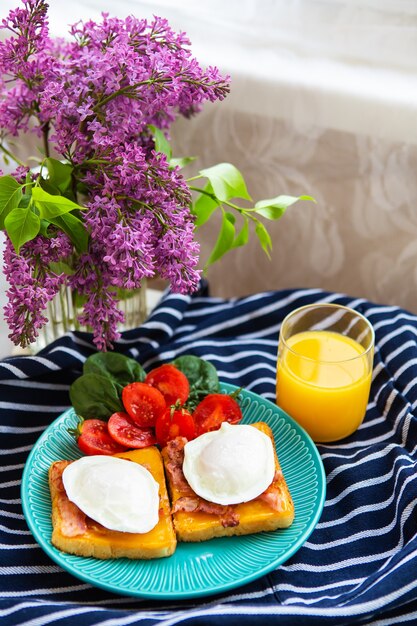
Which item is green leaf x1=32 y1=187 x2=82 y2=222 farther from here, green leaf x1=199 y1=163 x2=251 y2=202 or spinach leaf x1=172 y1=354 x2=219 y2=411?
spinach leaf x1=172 y1=354 x2=219 y2=411

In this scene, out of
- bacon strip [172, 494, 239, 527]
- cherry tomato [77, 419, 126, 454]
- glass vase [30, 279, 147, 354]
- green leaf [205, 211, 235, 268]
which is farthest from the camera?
glass vase [30, 279, 147, 354]

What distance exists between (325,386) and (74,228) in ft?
1.77

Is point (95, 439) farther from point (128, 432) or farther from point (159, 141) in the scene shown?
point (159, 141)

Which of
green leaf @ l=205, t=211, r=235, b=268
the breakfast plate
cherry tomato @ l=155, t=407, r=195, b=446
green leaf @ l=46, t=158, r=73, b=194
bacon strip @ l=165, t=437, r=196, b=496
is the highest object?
green leaf @ l=46, t=158, r=73, b=194

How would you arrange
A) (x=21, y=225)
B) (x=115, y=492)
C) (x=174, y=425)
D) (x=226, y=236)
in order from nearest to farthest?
(x=21, y=225)
(x=115, y=492)
(x=174, y=425)
(x=226, y=236)

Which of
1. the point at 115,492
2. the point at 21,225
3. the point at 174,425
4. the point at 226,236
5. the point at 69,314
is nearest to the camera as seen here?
the point at 21,225

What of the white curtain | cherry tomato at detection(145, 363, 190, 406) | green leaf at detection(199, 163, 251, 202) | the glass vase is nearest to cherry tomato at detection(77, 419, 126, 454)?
cherry tomato at detection(145, 363, 190, 406)

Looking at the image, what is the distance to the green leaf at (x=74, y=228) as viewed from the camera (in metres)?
1.22

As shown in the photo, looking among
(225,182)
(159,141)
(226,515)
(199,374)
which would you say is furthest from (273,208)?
(226,515)

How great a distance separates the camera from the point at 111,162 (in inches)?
47.6

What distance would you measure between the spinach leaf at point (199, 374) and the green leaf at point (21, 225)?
49 cm

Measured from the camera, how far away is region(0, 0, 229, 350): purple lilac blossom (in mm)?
1170

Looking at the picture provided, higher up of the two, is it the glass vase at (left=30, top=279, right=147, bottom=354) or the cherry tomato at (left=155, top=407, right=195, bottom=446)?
the glass vase at (left=30, top=279, right=147, bottom=354)

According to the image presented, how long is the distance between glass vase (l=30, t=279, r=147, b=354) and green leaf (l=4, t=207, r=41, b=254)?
0.43 metres
